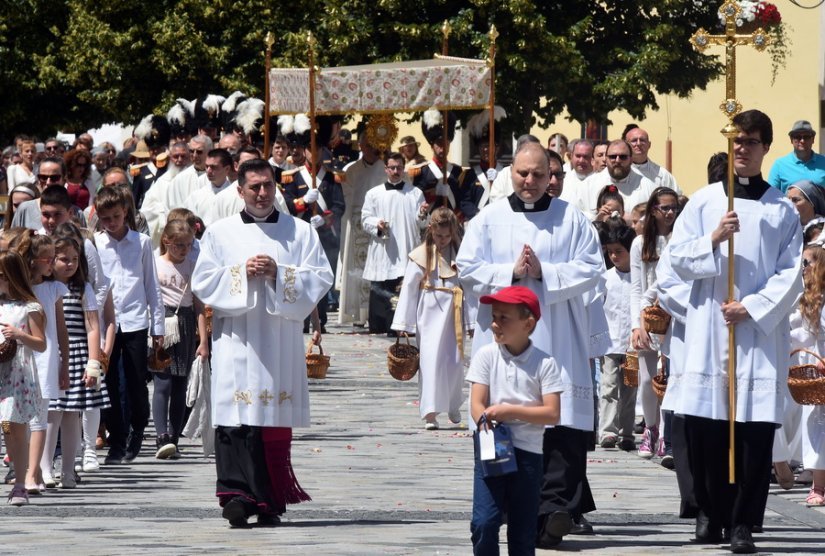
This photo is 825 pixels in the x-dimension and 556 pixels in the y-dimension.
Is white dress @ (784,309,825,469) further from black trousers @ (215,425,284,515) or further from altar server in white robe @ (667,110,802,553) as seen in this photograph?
black trousers @ (215,425,284,515)

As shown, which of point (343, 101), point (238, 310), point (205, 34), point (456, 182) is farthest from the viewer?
point (205, 34)

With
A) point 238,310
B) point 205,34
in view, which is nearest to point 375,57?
point 205,34

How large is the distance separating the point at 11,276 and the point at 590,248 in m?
3.11

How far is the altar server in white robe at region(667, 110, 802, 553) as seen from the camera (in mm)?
10172

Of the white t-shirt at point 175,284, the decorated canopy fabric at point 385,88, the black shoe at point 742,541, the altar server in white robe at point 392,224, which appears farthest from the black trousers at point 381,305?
the black shoe at point 742,541

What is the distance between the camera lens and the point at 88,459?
1332cm

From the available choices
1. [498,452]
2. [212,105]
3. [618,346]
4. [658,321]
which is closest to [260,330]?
[658,321]

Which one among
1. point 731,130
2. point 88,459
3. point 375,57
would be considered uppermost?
point 375,57

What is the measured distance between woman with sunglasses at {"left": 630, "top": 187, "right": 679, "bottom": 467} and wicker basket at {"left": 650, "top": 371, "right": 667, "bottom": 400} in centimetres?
19

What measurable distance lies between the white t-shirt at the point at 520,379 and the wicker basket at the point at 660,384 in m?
3.94

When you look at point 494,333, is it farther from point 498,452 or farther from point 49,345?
point 49,345

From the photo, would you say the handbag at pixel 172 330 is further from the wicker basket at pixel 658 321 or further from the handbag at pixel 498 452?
the handbag at pixel 498 452

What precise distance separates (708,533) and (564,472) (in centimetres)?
73

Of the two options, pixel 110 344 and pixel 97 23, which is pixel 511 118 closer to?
pixel 97 23
